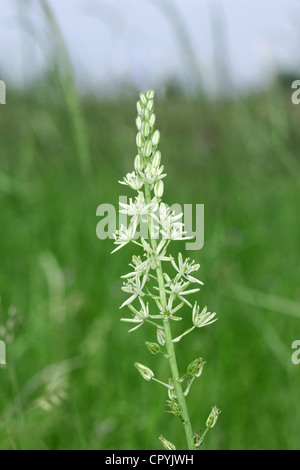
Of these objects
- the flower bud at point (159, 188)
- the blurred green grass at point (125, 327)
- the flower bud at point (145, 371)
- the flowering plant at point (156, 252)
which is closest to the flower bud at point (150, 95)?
the flowering plant at point (156, 252)

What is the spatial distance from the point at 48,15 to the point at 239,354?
159cm

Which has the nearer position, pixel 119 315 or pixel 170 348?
pixel 170 348

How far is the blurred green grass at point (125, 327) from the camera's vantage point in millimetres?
1850

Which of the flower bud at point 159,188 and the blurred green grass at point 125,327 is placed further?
the blurred green grass at point 125,327

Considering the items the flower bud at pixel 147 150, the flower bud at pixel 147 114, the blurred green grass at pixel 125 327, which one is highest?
the flower bud at pixel 147 114

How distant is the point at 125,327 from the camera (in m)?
2.44

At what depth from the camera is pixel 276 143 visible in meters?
1.91

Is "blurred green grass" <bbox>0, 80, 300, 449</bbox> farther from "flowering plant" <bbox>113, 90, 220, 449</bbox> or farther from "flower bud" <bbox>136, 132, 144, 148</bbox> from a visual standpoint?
"flower bud" <bbox>136, 132, 144, 148</bbox>

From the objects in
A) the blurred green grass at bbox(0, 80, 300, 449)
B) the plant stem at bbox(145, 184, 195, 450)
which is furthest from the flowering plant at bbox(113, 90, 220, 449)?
the blurred green grass at bbox(0, 80, 300, 449)

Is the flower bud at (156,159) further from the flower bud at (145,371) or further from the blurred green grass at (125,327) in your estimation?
the blurred green grass at (125,327)

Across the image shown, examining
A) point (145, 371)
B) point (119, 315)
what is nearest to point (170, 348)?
point (145, 371)

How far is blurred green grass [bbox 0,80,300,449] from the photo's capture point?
6.07 ft

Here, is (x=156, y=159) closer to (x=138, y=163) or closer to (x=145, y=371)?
(x=138, y=163)

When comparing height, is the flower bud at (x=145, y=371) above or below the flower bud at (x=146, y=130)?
below
